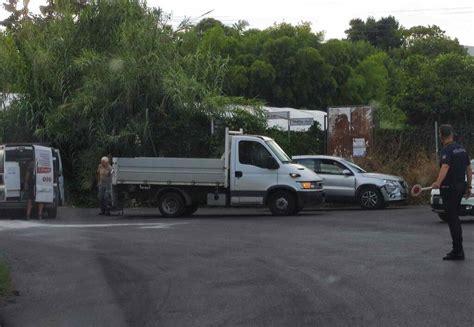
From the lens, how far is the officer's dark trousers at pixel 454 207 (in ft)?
35.9

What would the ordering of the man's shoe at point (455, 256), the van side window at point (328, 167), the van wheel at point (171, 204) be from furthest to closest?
1. the van side window at point (328, 167)
2. the van wheel at point (171, 204)
3. the man's shoe at point (455, 256)

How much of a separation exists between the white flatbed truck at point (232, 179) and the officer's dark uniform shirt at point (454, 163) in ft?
30.7

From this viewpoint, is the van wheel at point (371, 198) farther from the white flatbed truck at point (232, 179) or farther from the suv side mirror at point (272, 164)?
the suv side mirror at point (272, 164)

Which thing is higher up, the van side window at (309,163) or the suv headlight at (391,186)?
the van side window at (309,163)

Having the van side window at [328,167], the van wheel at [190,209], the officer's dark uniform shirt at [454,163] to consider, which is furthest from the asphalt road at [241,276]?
the van side window at [328,167]

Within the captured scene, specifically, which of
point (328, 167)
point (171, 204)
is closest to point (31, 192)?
point (171, 204)

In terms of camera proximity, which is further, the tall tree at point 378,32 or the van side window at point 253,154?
the tall tree at point 378,32

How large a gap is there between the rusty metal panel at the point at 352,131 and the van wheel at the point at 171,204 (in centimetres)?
780

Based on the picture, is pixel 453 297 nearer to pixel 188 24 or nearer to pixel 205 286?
pixel 205 286

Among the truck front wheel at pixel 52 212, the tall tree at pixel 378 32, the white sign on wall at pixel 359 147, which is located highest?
the tall tree at pixel 378 32

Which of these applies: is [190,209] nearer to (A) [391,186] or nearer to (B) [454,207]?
(A) [391,186]

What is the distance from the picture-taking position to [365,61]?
2046 inches

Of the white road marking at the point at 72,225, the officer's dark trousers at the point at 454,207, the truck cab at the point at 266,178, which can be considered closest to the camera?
the officer's dark trousers at the point at 454,207

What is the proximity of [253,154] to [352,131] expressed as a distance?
6.96 metres
